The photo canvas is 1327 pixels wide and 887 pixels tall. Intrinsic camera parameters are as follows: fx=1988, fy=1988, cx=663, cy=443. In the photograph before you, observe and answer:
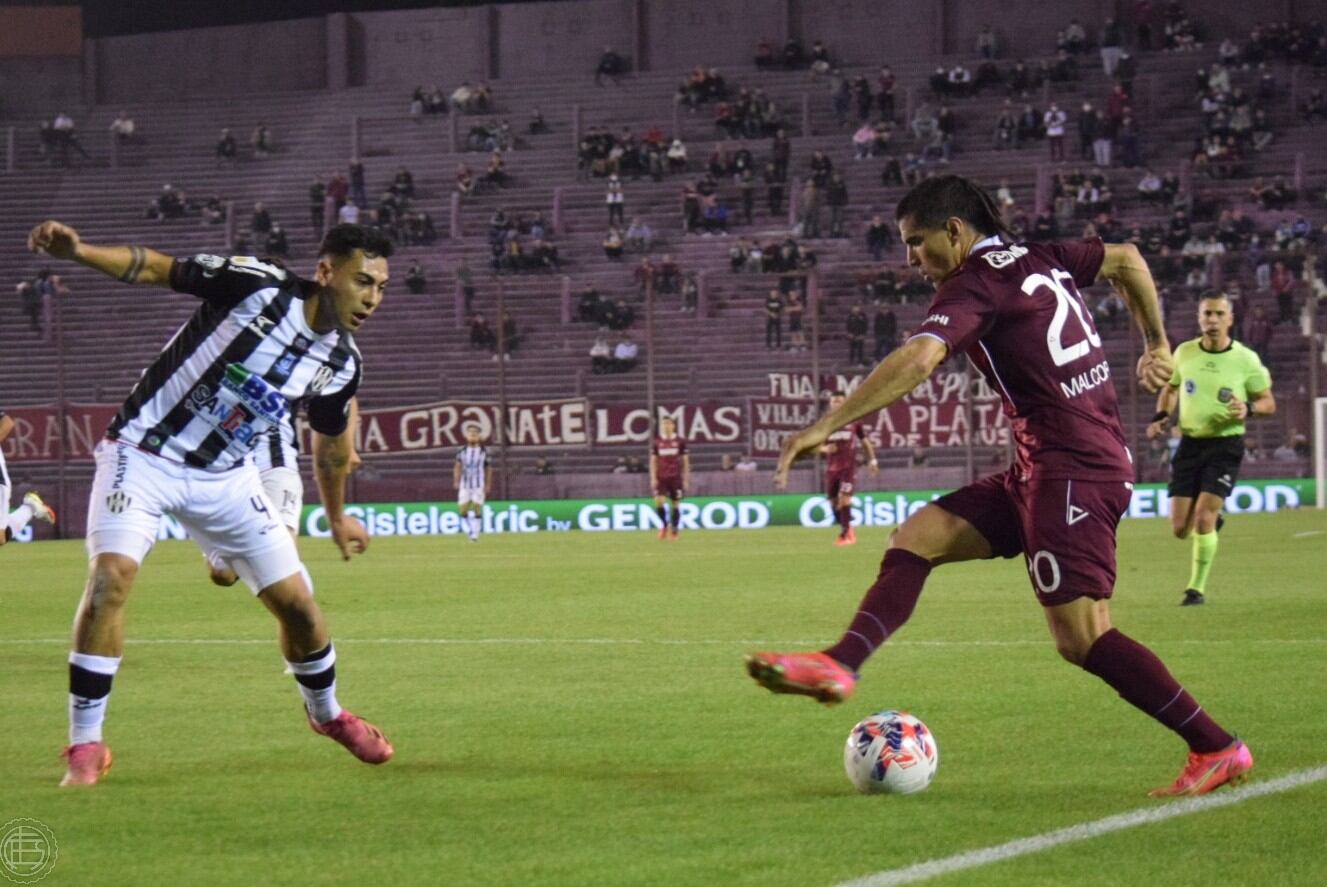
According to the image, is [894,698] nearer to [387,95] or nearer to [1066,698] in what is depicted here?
[1066,698]

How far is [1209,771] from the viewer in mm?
6676

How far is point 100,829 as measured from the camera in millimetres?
6398

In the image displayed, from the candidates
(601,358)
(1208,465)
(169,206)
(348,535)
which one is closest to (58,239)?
(348,535)

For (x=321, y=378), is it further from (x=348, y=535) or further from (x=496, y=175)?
(x=496, y=175)

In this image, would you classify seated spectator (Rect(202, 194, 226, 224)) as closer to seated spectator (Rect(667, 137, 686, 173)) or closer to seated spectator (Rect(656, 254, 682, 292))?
seated spectator (Rect(667, 137, 686, 173))

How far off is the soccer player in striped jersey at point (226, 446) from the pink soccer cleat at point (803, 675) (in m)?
A: 1.90

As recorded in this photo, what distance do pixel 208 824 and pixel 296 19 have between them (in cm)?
6161

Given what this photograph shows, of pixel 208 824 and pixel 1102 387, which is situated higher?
pixel 1102 387

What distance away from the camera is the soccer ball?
682 cm

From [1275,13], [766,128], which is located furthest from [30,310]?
[1275,13]

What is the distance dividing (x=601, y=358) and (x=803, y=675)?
1414 inches

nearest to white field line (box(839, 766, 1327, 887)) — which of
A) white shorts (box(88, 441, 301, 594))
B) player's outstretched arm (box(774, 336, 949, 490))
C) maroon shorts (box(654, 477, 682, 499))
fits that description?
player's outstretched arm (box(774, 336, 949, 490))

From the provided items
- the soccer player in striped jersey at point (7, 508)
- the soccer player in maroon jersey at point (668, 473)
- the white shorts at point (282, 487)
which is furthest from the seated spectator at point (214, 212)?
the white shorts at point (282, 487)

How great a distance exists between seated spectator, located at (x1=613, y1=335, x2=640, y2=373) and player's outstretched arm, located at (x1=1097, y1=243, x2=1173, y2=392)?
34.2m
